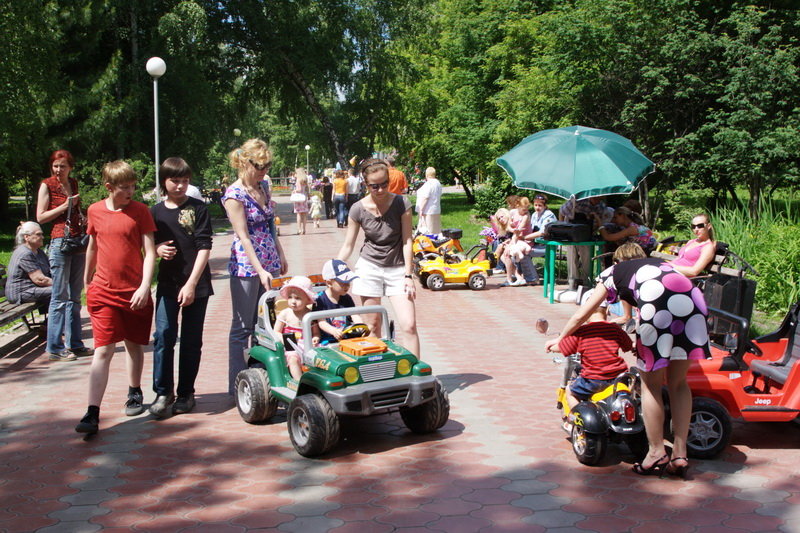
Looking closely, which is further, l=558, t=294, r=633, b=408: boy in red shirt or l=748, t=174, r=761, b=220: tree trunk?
l=748, t=174, r=761, b=220: tree trunk

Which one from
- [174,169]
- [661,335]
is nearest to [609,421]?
[661,335]

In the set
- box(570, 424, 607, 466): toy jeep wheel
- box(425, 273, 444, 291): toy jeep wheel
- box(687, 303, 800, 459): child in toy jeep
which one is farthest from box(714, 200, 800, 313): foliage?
box(570, 424, 607, 466): toy jeep wheel

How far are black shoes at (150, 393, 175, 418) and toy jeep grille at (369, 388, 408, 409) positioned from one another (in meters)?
1.86

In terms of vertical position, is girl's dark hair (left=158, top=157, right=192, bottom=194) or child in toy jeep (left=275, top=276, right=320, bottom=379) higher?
girl's dark hair (left=158, top=157, right=192, bottom=194)

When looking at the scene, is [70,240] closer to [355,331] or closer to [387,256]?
[387,256]

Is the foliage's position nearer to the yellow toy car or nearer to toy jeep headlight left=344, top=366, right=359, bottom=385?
the yellow toy car

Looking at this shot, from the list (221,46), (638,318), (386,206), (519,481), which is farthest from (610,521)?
(221,46)

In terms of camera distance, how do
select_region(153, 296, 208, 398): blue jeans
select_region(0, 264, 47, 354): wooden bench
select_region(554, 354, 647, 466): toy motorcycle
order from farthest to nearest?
1. select_region(0, 264, 47, 354): wooden bench
2. select_region(153, 296, 208, 398): blue jeans
3. select_region(554, 354, 647, 466): toy motorcycle

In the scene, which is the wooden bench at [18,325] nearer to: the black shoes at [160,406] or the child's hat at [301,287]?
the black shoes at [160,406]

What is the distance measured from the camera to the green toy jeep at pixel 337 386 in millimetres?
5125

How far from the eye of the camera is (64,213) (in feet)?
26.7

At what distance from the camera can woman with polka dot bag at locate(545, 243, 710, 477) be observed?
457 cm

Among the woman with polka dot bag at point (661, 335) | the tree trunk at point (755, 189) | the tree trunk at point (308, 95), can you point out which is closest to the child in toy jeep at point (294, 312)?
the woman with polka dot bag at point (661, 335)

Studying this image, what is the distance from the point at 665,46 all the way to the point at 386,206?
14226 millimetres
